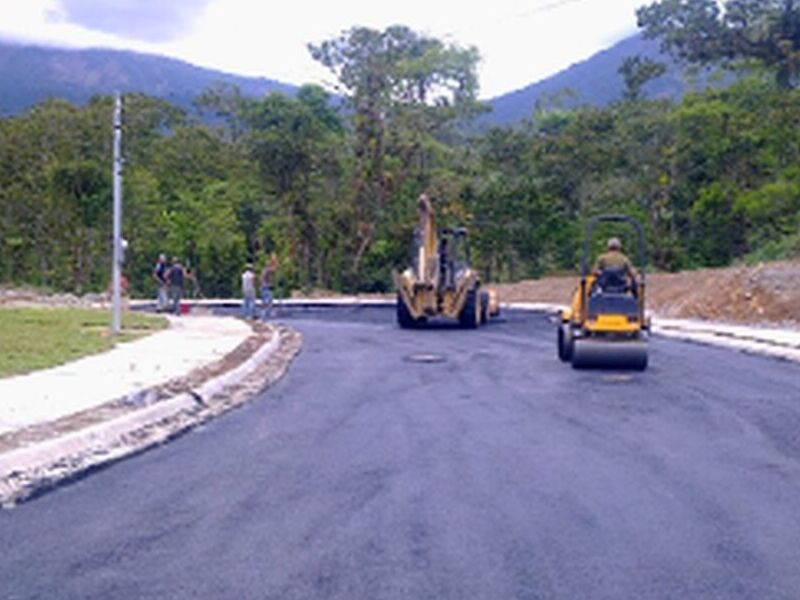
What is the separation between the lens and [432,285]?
28.8 meters

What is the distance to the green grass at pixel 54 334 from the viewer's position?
55.1ft

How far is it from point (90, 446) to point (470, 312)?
1935cm

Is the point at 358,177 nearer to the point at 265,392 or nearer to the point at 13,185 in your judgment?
→ the point at 13,185

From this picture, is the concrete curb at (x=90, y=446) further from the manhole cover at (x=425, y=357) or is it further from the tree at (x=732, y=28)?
the tree at (x=732, y=28)

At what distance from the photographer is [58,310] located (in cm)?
3073

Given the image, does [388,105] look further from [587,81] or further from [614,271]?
[587,81]

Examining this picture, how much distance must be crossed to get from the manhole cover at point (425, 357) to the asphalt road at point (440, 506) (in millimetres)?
5094

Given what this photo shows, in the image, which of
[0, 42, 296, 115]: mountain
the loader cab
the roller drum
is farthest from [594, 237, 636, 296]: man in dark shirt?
[0, 42, 296, 115]: mountain

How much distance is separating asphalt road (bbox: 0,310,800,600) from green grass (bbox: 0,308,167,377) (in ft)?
14.2

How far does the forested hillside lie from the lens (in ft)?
155

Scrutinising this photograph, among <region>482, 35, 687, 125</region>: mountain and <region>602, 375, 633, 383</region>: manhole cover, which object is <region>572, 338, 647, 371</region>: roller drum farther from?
<region>482, 35, 687, 125</region>: mountain

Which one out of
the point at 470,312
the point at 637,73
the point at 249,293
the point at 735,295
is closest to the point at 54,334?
the point at 249,293

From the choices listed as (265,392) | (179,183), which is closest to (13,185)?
(179,183)

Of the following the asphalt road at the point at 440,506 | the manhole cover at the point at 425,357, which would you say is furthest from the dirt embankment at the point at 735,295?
the asphalt road at the point at 440,506
